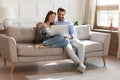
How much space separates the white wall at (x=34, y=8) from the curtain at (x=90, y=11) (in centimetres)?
26

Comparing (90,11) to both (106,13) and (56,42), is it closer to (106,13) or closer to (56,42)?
(106,13)

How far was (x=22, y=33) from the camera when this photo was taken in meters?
4.34

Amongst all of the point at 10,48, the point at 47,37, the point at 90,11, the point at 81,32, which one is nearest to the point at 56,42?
the point at 47,37

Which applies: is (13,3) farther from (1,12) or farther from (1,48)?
(1,48)

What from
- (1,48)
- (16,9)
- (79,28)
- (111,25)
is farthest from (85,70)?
(16,9)

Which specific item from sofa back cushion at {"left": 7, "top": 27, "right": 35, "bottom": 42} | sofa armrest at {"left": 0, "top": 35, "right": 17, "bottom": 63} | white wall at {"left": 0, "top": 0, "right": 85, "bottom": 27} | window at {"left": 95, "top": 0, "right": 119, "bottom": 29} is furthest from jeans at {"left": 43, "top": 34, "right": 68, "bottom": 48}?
window at {"left": 95, "top": 0, "right": 119, "bottom": 29}

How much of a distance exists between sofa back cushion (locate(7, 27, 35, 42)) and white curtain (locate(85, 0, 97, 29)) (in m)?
2.22

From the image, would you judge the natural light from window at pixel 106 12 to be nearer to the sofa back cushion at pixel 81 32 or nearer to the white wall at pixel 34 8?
the white wall at pixel 34 8

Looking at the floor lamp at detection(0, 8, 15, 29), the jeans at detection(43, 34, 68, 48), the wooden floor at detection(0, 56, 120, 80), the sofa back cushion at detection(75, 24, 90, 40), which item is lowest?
the wooden floor at detection(0, 56, 120, 80)

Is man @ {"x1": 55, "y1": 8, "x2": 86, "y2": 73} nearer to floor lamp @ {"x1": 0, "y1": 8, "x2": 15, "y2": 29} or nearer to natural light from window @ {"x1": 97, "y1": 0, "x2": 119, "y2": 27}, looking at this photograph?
floor lamp @ {"x1": 0, "y1": 8, "x2": 15, "y2": 29}

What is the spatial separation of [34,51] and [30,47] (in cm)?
10

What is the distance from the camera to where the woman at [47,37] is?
13.4 feet

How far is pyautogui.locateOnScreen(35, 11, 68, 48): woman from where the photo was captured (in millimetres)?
4094

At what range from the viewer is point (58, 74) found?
3.85 meters
